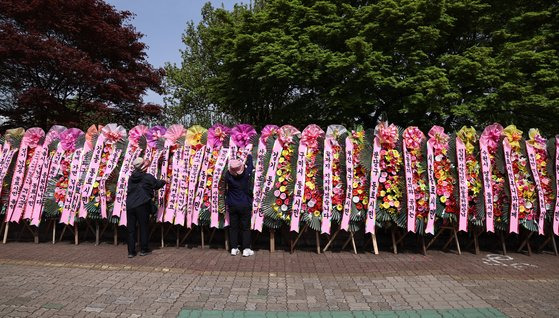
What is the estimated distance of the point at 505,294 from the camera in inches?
177

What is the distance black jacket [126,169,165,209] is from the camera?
6055mm

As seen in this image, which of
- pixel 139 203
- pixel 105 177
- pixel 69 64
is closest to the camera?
pixel 139 203

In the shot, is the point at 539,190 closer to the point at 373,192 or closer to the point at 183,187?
the point at 373,192

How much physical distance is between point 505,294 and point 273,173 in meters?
3.83

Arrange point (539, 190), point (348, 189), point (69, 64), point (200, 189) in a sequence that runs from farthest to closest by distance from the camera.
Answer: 1. point (69, 64)
2. point (200, 189)
3. point (539, 190)
4. point (348, 189)

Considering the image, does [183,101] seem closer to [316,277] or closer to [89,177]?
[89,177]

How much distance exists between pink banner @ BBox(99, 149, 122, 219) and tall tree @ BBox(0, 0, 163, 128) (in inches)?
217

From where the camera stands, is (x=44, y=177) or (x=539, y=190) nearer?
(x=539, y=190)

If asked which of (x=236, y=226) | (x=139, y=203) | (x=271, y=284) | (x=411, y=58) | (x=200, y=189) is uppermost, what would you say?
(x=411, y=58)

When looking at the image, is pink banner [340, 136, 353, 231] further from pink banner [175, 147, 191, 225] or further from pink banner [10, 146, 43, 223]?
pink banner [10, 146, 43, 223]

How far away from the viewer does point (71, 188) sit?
6840 millimetres

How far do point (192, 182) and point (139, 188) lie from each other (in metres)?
0.95

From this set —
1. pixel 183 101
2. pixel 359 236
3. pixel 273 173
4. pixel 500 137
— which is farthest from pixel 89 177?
pixel 183 101

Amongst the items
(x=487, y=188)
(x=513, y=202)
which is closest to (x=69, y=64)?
(x=487, y=188)
